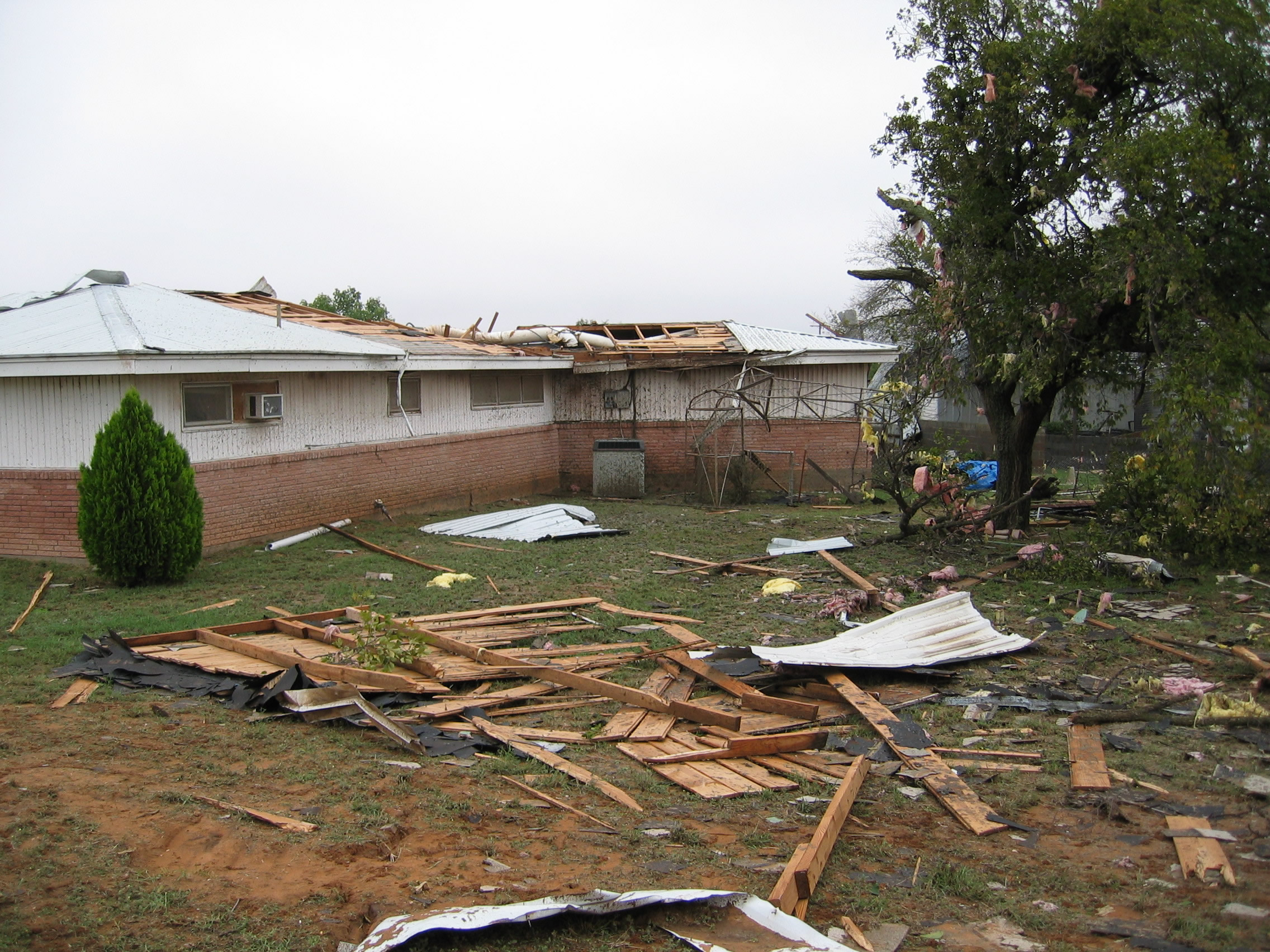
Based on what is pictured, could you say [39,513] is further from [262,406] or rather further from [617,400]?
[617,400]

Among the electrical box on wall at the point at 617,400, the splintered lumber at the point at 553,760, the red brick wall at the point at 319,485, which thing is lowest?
the splintered lumber at the point at 553,760

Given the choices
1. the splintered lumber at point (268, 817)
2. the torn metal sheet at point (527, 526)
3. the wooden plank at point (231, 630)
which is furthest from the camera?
the torn metal sheet at point (527, 526)

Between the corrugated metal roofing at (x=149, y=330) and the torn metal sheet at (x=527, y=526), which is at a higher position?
the corrugated metal roofing at (x=149, y=330)

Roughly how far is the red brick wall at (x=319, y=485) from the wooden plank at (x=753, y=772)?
9.44 meters

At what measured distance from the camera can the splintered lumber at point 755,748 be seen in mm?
6684

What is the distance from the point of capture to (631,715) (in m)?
7.52

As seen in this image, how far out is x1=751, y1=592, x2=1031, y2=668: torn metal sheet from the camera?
8312 millimetres

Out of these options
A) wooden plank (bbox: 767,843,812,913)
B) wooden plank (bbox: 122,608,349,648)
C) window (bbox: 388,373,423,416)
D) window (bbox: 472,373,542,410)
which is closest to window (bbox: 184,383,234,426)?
window (bbox: 388,373,423,416)

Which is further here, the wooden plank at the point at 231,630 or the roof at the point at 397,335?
the roof at the point at 397,335

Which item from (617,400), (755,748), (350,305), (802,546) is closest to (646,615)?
(755,748)

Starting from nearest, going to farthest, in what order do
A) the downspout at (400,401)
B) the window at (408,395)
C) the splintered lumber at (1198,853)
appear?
the splintered lumber at (1198,853), the downspout at (400,401), the window at (408,395)

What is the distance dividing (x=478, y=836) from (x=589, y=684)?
2.70m

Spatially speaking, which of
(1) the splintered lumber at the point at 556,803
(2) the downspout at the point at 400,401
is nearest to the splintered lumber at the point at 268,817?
(1) the splintered lumber at the point at 556,803

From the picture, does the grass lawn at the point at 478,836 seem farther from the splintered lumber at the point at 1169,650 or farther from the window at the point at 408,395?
the window at the point at 408,395
